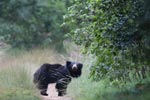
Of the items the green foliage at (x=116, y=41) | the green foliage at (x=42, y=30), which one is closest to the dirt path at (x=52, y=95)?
the green foliage at (x=116, y=41)

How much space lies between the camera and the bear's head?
14.2 metres

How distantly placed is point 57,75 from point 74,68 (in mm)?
643

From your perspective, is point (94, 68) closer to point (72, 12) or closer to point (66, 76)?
point (72, 12)

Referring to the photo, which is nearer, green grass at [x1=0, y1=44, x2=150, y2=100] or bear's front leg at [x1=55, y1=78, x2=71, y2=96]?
green grass at [x1=0, y1=44, x2=150, y2=100]

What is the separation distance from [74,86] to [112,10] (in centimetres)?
376

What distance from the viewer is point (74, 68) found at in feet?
46.8

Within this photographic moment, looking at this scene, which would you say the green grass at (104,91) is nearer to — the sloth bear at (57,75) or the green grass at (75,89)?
the green grass at (75,89)

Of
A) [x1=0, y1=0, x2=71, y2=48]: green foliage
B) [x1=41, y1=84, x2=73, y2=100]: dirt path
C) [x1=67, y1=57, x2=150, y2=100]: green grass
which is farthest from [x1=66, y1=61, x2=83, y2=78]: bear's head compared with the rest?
[x1=0, y1=0, x2=71, y2=48]: green foliage

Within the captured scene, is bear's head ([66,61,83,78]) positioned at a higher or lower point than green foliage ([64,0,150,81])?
higher

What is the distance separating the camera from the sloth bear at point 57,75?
1341 centimetres

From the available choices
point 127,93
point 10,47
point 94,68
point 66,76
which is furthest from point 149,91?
point 10,47

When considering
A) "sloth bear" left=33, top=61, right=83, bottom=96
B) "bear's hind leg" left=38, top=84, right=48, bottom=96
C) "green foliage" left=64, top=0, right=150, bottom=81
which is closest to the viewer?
"green foliage" left=64, top=0, right=150, bottom=81

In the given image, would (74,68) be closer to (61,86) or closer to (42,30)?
(61,86)

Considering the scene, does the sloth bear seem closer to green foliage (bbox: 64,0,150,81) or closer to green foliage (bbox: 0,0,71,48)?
green foliage (bbox: 64,0,150,81)
